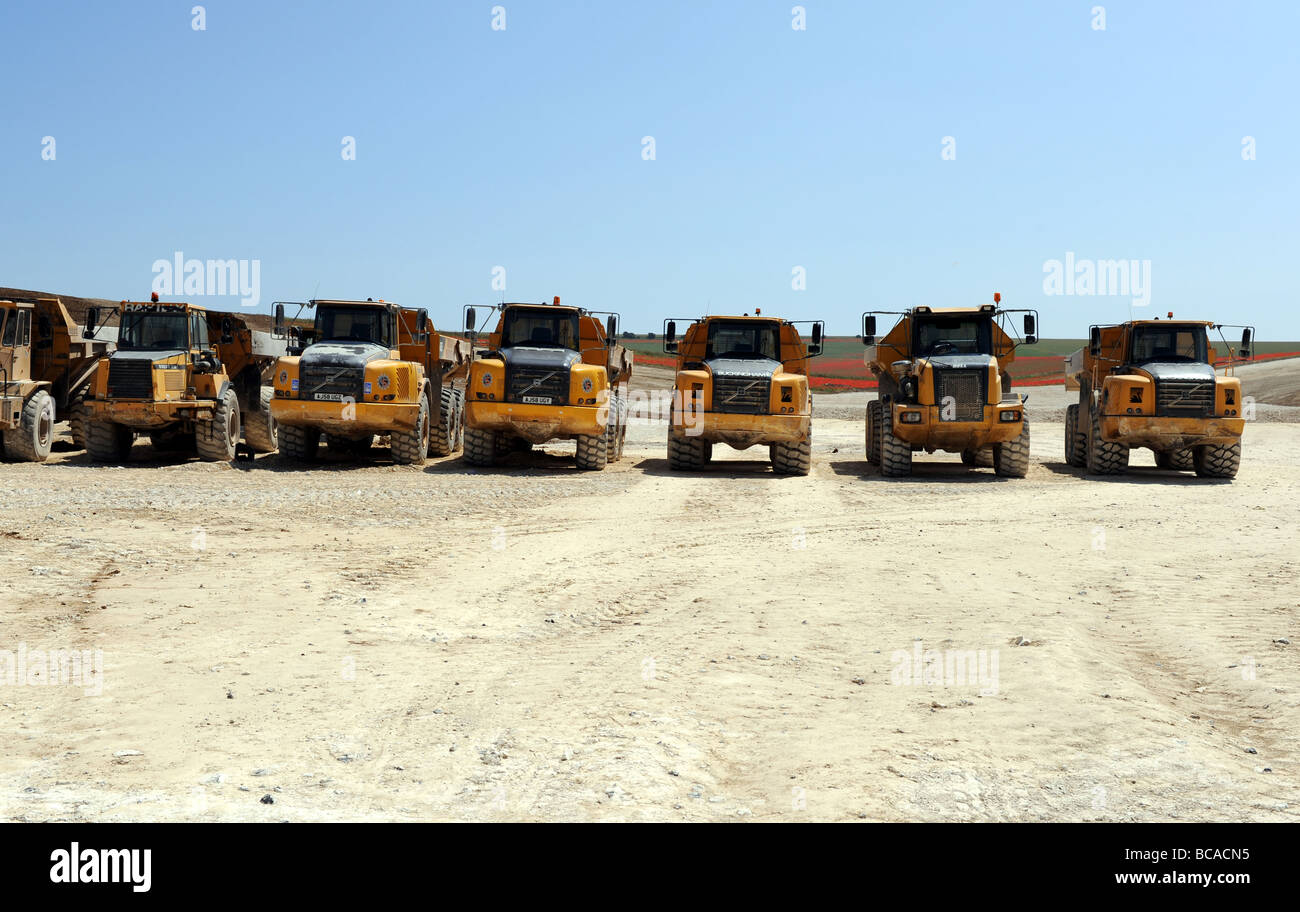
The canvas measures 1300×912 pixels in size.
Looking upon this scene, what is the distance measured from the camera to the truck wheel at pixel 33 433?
1998 cm

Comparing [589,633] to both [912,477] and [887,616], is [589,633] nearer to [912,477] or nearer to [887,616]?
[887,616]

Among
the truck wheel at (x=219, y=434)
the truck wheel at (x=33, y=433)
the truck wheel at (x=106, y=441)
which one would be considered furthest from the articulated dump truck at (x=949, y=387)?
the truck wheel at (x=33, y=433)

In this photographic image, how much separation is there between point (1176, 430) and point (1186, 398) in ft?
1.96

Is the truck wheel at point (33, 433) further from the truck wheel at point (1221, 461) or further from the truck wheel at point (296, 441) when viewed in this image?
the truck wheel at point (1221, 461)

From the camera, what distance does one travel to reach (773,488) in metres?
18.5

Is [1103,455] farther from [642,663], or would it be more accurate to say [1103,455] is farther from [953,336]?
[642,663]

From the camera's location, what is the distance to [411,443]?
20547 millimetres

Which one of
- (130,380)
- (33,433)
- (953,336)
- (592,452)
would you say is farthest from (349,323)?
(953,336)

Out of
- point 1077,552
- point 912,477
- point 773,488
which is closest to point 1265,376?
point 912,477

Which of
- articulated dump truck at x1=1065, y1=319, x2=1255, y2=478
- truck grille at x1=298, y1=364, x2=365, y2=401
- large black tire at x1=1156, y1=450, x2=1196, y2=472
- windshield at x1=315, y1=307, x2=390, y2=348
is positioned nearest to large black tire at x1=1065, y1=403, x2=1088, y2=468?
articulated dump truck at x1=1065, y1=319, x2=1255, y2=478

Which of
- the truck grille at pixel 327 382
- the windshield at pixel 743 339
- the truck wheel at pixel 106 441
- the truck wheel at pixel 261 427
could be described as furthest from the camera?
the truck wheel at pixel 261 427

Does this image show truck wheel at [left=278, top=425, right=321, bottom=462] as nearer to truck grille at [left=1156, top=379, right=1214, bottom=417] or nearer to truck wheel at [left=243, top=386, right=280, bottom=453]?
truck wheel at [left=243, top=386, right=280, bottom=453]

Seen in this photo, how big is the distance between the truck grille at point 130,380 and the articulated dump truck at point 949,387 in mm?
12647

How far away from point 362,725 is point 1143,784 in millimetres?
3845
